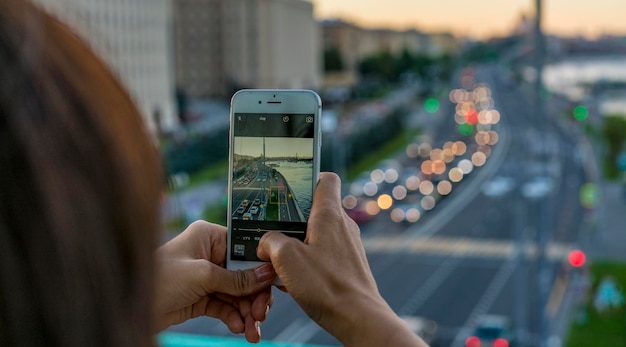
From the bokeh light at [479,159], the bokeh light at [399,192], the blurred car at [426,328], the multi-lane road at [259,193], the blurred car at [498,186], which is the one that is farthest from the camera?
the bokeh light at [479,159]

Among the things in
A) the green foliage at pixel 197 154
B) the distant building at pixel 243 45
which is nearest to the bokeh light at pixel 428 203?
the green foliage at pixel 197 154

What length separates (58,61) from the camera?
0.21m

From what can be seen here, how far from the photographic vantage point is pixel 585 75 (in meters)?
22.6

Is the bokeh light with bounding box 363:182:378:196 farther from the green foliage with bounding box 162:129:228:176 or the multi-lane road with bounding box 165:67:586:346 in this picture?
the green foliage with bounding box 162:129:228:176

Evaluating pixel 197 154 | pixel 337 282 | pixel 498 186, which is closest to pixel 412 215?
pixel 197 154

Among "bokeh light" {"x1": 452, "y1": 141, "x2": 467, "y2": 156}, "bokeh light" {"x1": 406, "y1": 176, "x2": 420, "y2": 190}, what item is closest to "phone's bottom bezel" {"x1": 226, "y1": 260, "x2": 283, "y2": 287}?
"bokeh light" {"x1": 406, "y1": 176, "x2": 420, "y2": 190}

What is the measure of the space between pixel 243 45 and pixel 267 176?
17.0 metres

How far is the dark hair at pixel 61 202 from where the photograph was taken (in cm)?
20

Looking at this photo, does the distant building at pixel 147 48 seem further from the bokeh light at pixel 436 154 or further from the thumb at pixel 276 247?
the thumb at pixel 276 247

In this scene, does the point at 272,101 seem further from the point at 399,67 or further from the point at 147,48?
the point at 399,67

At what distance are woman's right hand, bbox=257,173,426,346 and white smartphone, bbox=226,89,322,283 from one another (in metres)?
0.04

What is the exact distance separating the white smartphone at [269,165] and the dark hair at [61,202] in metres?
0.28

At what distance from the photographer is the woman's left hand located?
1.61ft

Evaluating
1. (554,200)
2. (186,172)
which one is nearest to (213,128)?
(186,172)
